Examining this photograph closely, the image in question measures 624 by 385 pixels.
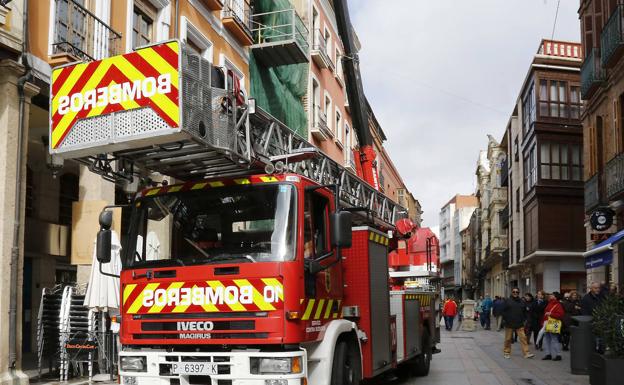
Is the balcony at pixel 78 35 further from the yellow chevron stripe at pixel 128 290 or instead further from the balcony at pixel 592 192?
the balcony at pixel 592 192

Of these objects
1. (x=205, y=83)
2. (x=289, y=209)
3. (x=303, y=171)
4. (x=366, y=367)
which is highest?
(x=205, y=83)

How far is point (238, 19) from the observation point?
61.8ft

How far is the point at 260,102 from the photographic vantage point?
21.0 m

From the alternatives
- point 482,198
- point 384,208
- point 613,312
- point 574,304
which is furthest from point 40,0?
point 482,198

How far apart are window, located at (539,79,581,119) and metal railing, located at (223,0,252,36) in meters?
18.7

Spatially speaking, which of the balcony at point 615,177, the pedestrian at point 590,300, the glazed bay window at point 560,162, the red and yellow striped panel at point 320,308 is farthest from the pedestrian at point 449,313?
the red and yellow striped panel at point 320,308

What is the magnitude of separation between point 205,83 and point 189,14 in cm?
1013

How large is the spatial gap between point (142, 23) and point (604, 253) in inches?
449

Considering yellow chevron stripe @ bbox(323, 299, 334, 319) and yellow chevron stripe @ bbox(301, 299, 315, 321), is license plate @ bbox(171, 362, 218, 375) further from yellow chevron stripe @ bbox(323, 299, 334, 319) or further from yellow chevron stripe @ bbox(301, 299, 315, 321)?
yellow chevron stripe @ bbox(323, 299, 334, 319)

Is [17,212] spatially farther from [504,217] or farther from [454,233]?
[454,233]

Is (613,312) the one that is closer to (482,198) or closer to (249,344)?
(249,344)

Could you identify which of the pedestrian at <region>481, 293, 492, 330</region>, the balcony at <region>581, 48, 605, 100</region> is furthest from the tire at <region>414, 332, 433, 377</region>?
the pedestrian at <region>481, 293, 492, 330</region>

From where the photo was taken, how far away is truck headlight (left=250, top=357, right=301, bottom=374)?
6645mm

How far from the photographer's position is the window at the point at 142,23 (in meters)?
14.6
